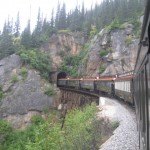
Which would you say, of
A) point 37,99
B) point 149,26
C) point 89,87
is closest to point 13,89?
point 37,99

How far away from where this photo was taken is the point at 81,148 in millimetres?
14016

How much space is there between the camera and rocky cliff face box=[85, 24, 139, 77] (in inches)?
1972

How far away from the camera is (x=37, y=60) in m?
52.5

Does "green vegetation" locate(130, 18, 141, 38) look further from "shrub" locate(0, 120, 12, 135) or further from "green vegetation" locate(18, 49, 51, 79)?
"shrub" locate(0, 120, 12, 135)

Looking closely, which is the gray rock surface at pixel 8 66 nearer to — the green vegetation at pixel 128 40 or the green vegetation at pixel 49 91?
the green vegetation at pixel 49 91

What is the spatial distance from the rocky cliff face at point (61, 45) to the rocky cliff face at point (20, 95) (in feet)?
35.0

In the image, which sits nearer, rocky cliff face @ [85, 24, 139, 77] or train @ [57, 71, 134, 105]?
train @ [57, 71, 134, 105]

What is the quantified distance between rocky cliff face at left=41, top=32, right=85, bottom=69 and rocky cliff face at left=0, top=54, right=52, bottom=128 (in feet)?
35.0

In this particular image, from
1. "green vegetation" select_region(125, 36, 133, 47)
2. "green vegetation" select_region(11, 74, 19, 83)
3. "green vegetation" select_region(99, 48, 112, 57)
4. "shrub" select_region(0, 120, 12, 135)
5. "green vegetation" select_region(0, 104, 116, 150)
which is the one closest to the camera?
"green vegetation" select_region(0, 104, 116, 150)

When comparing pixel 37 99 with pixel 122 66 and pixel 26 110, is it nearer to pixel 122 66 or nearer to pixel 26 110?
pixel 26 110

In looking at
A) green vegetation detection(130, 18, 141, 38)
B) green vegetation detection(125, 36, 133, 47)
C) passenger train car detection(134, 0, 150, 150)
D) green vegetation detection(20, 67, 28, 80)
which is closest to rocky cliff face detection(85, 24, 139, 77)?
green vegetation detection(125, 36, 133, 47)

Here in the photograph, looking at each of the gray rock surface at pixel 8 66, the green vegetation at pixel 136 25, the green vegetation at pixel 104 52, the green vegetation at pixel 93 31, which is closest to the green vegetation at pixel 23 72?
the gray rock surface at pixel 8 66

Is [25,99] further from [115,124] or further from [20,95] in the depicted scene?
[115,124]

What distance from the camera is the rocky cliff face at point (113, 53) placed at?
5009 centimetres
